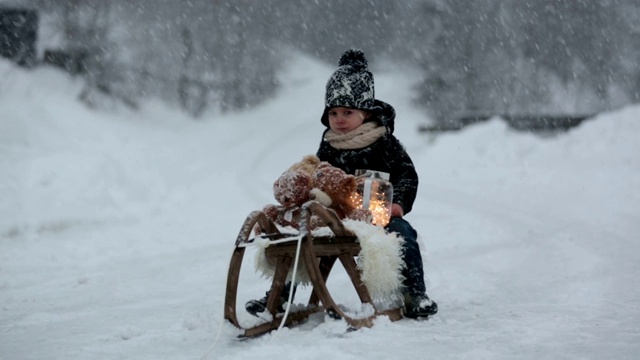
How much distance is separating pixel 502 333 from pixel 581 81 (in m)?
17.2

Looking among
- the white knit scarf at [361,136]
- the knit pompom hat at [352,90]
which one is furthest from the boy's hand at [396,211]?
the knit pompom hat at [352,90]

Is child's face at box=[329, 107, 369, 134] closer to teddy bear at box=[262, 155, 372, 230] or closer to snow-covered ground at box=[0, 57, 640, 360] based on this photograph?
teddy bear at box=[262, 155, 372, 230]

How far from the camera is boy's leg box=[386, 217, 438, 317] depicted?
3715 mm

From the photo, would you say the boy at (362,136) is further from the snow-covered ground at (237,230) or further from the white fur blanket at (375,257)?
the snow-covered ground at (237,230)

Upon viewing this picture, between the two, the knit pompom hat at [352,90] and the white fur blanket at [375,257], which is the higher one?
the knit pompom hat at [352,90]

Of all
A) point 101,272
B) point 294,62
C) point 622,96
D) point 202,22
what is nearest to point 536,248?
point 101,272

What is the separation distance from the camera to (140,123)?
1720 centimetres

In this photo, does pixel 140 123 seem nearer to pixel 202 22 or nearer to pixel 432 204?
pixel 202 22

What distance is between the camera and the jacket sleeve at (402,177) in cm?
405

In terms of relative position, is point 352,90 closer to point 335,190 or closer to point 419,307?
point 335,190

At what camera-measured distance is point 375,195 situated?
3807mm

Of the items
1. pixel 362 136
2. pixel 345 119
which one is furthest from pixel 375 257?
pixel 345 119

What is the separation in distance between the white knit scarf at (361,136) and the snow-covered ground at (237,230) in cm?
120

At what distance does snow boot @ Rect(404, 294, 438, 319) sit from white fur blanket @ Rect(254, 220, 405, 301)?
7.4 inches
